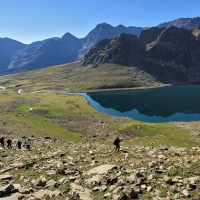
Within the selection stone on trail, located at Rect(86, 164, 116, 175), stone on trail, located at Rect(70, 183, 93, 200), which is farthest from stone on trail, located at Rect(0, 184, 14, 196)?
stone on trail, located at Rect(86, 164, 116, 175)

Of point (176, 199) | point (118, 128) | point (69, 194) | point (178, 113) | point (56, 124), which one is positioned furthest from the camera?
point (178, 113)

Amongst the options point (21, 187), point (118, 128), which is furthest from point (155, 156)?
point (118, 128)

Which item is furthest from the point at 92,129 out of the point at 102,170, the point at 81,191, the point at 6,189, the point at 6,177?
the point at 6,189

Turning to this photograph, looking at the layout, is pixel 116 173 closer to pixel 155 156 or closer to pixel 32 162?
pixel 155 156

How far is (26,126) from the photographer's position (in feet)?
263

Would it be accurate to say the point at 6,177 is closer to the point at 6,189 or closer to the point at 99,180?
the point at 6,189

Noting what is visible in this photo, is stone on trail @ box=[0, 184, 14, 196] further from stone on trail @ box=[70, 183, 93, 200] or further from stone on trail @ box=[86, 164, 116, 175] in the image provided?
stone on trail @ box=[86, 164, 116, 175]

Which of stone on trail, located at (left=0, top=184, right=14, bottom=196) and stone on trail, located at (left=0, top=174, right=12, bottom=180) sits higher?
stone on trail, located at (left=0, top=184, right=14, bottom=196)

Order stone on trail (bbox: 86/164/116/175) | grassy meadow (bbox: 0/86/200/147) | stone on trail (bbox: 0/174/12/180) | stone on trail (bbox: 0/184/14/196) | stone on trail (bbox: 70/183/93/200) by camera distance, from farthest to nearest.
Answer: grassy meadow (bbox: 0/86/200/147)
stone on trail (bbox: 86/164/116/175)
stone on trail (bbox: 0/174/12/180)
stone on trail (bbox: 0/184/14/196)
stone on trail (bbox: 70/183/93/200)

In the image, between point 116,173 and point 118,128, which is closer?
point 116,173

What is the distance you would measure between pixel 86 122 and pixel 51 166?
6638 cm

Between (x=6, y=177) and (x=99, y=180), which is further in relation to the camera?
(x=6, y=177)

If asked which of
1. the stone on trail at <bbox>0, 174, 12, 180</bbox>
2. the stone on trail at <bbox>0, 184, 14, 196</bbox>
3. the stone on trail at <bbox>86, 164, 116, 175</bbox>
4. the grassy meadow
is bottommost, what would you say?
the grassy meadow

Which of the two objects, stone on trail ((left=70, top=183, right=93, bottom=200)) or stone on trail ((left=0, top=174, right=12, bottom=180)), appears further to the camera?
stone on trail ((left=0, top=174, right=12, bottom=180))
